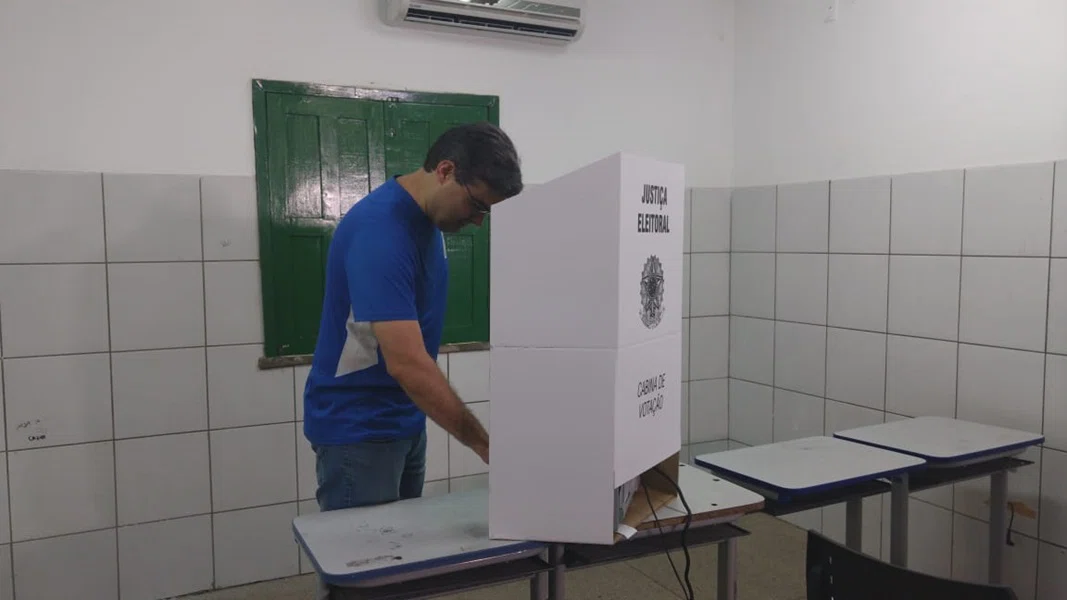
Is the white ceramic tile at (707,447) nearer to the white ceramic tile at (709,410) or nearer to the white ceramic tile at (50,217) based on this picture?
the white ceramic tile at (709,410)

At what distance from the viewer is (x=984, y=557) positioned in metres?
2.47

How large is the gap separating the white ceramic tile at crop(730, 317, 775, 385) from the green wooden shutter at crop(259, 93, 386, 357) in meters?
1.76

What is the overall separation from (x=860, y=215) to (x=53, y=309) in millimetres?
2795

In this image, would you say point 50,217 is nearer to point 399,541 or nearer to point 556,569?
point 399,541

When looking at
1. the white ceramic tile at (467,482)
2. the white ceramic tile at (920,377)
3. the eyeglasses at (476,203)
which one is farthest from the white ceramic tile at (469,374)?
the white ceramic tile at (920,377)

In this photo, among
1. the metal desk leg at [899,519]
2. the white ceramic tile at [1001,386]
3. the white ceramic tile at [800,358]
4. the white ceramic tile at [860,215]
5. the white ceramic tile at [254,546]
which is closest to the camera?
the metal desk leg at [899,519]

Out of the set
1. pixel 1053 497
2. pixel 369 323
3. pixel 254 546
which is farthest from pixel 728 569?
pixel 254 546

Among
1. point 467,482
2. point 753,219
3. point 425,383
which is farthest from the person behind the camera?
point 753,219

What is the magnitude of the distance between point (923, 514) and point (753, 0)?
2231 millimetres

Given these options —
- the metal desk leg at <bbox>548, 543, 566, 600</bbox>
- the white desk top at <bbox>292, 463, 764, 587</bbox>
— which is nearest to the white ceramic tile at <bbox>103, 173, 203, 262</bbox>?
the white desk top at <bbox>292, 463, 764, 587</bbox>

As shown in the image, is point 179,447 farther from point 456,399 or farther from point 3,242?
point 456,399

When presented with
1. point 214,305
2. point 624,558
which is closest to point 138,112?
point 214,305

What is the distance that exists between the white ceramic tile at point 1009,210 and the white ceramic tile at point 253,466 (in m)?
2.42

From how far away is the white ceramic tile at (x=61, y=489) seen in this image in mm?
2408
